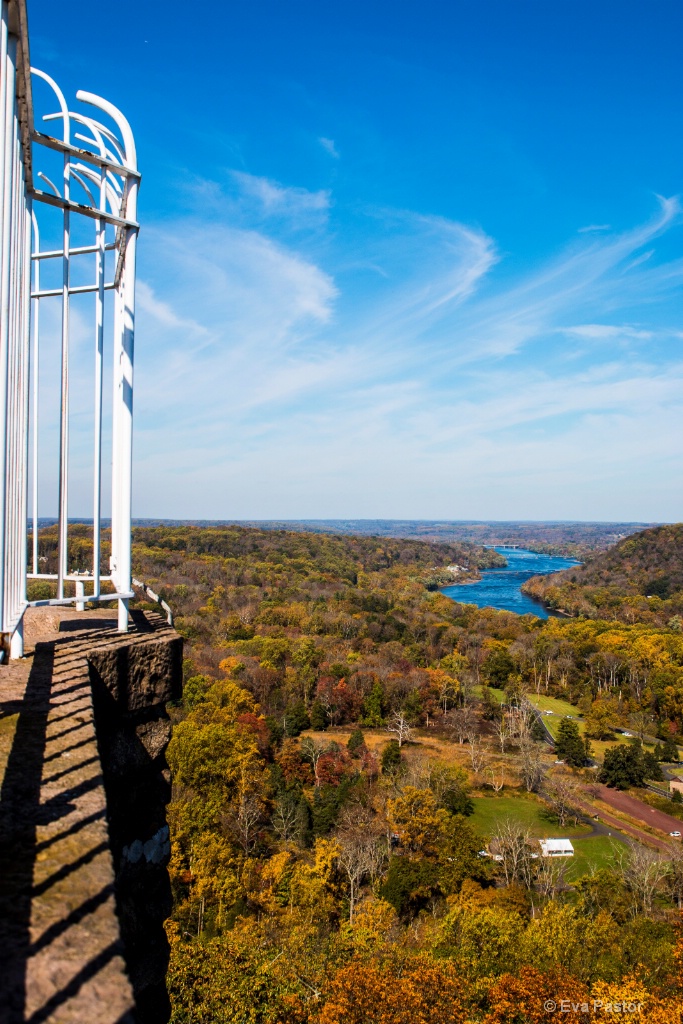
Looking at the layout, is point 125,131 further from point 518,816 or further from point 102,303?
point 518,816

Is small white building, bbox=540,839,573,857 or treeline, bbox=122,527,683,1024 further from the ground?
treeline, bbox=122,527,683,1024

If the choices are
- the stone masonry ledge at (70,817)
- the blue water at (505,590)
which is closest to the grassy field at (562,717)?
the blue water at (505,590)

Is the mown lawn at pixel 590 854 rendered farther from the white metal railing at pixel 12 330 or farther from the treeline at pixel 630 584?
Answer: the treeline at pixel 630 584

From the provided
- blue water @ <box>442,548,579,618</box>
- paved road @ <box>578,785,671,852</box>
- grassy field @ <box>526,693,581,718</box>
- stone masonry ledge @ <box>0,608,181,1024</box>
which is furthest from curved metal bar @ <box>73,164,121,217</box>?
blue water @ <box>442,548,579,618</box>

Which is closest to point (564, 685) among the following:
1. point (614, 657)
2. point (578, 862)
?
point (614, 657)

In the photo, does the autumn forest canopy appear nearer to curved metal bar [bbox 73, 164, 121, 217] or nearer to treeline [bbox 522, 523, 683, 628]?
curved metal bar [bbox 73, 164, 121, 217]

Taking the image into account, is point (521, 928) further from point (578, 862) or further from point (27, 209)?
point (27, 209)
